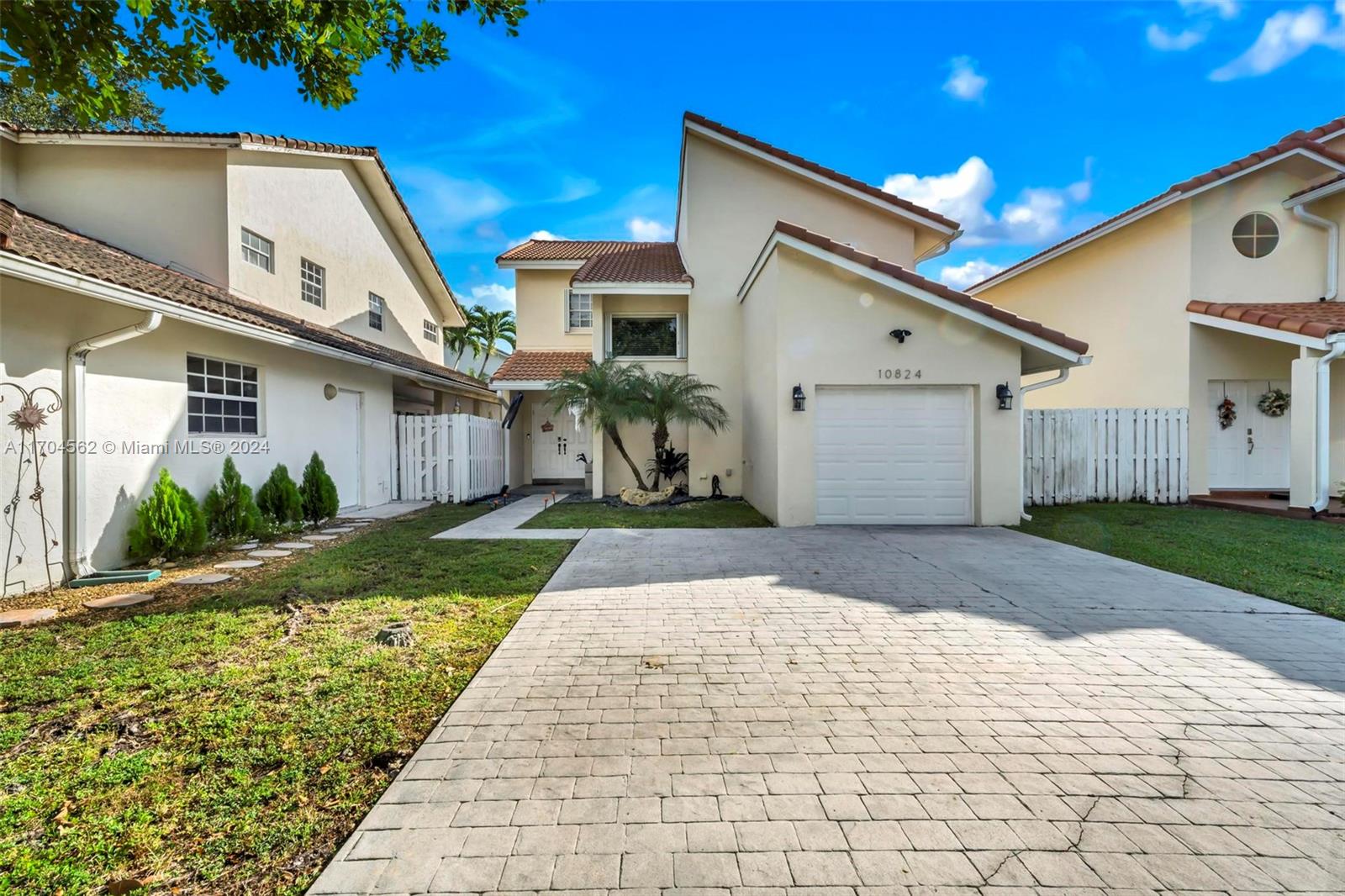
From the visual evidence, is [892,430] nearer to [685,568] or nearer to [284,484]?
[685,568]

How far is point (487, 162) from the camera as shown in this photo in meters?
15.7

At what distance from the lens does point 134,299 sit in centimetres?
618

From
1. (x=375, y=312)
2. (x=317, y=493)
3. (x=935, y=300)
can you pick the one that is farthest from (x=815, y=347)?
(x=375, y=312)

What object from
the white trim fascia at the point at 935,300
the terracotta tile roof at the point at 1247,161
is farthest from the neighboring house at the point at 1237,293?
the white trim fascia at the point at 935,300

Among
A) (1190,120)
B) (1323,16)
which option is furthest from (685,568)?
(1190,120)

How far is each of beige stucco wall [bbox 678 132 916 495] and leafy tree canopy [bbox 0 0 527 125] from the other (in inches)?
323

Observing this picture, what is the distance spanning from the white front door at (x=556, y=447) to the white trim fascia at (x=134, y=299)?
830 centimetres

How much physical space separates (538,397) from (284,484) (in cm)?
921

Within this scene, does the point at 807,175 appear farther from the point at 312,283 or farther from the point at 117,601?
the point at 117,601

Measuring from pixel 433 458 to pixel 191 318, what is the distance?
6.81m

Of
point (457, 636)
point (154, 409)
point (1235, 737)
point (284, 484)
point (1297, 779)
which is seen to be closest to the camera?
point (1297, 779)

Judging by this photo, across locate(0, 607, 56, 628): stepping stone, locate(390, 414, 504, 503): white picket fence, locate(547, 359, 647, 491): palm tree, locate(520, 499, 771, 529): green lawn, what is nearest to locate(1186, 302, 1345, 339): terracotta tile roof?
locate(520, 499, 771, 529): green lawn

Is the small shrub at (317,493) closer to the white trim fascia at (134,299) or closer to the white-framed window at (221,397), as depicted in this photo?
the white-framed window at (221,397)

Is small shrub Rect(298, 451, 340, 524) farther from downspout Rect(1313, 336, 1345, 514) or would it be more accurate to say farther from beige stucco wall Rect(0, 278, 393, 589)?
downspout Rect(1313, 336, 1345, 514)
